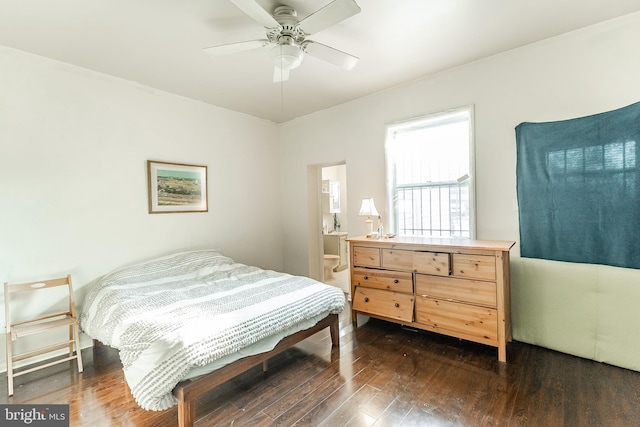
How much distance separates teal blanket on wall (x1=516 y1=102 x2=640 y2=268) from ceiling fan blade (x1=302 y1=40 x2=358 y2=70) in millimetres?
1710

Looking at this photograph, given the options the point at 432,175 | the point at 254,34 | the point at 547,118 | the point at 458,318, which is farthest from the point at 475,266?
the point at 254,34

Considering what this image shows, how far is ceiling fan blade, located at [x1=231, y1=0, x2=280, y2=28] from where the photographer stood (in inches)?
62.9

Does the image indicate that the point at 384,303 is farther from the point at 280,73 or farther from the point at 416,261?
the point at 280,73

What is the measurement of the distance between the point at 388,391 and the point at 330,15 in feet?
8.14

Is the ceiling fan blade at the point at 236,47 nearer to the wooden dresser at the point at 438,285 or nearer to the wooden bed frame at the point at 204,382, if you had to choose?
the wooden dresser at the point at 438,285

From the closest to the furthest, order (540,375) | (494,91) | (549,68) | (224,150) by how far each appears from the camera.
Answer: (540,375) → (549,68) → (494,91) → (224,150)

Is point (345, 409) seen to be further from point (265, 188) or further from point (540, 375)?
point (265, 188)

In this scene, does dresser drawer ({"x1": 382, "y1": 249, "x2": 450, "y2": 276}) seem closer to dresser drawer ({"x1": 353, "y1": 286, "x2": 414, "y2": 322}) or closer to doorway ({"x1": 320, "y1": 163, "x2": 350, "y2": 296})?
dresser drawer ({"x1": 353, "y1": 286, "x2": 414, "y2": 322})

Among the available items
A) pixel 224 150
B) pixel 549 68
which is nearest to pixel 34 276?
pixel 224 150

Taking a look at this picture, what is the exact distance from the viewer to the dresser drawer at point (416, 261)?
262 centimetres

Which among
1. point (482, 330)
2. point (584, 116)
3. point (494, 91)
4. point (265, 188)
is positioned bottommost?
point (482, 330)

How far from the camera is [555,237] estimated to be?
254 centimetres

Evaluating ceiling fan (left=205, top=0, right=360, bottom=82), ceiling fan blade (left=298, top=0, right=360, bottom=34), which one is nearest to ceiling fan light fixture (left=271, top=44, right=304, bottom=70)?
ceiling fan (left=205, top=0, right=360, bottom=82)

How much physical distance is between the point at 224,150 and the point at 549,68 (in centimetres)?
369
